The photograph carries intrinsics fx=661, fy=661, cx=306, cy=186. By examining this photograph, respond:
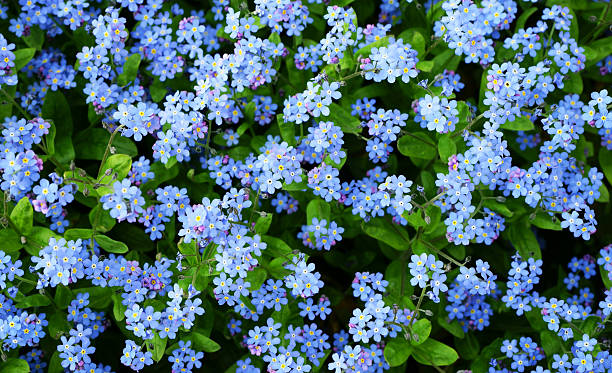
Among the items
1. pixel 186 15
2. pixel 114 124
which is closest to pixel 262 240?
pixel 114 124

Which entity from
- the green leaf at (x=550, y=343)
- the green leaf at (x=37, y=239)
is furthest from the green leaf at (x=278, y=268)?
the green leaf at (x=550, y=343)

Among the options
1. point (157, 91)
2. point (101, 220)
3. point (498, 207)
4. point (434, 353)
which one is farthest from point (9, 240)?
point (498, 207)

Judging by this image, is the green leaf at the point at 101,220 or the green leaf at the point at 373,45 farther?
the green leaf at the point at 373,45

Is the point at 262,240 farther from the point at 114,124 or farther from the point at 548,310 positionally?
the point at 548,310

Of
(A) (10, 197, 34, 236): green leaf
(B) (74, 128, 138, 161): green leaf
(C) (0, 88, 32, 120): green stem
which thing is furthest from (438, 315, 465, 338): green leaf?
(C) (0, 88, 32, 120): green stem

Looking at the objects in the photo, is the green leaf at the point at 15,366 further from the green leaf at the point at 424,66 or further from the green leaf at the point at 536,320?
the green leaf at the point at 536,320

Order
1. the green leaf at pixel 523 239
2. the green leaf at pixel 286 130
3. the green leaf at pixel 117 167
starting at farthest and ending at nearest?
the green leaf at pixel 523 239, the green leaf at pixel 286 130, the green leaf at pixel 117 167
